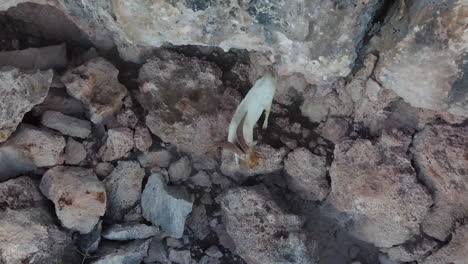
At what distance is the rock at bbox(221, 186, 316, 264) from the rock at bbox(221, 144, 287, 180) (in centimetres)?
7

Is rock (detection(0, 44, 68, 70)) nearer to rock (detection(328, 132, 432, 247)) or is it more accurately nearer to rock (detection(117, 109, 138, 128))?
rock (detection(117, 109, 138, 128))

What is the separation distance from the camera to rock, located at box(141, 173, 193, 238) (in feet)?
5.71

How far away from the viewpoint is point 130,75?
5.83 feet

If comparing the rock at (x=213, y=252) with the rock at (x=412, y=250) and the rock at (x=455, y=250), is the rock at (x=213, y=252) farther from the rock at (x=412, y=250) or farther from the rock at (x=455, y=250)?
the rock at (x=455, y=250)

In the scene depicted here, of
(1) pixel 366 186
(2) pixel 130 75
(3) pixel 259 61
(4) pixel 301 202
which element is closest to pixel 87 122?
(2) pixel 130 75

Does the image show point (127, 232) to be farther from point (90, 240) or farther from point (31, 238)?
point (31, 238)

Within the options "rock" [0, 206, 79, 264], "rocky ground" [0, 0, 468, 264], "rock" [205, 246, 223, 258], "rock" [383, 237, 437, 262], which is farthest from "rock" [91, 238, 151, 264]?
"rock" [383, 237, 437, 262]

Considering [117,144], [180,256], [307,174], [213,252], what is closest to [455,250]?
[307,174]

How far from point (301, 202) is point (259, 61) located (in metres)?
0.52

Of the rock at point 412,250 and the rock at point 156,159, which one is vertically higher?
the rock at point 412,250

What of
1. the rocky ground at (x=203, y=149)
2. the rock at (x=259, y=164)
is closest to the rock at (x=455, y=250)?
Result: the rocky ground at (x=203, y=149)

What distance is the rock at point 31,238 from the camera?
5.18ft

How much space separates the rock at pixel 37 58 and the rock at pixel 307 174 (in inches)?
33.5

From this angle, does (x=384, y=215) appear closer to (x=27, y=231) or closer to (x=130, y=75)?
(x=130, y=75)
